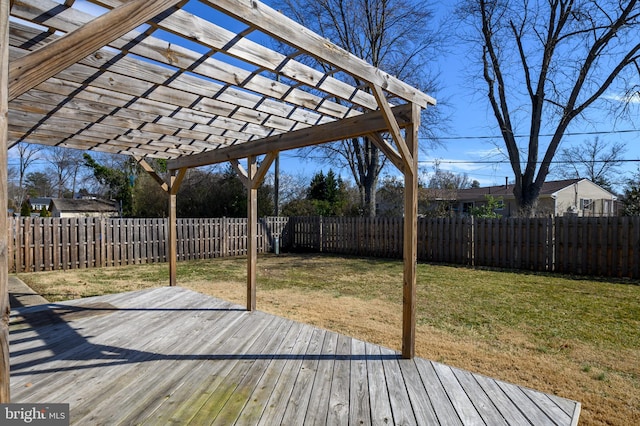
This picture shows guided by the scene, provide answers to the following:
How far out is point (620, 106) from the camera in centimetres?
1112

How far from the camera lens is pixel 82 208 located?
79.3ft

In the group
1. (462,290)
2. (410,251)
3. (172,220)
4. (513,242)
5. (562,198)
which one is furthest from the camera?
(562,198)

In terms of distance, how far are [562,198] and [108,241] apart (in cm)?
2392

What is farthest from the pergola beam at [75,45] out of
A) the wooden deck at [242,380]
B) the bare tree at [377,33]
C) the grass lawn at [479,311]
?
the bare tree at [377,33]

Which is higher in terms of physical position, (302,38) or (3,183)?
(302,38)

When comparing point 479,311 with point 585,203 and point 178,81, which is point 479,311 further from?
point 585,203

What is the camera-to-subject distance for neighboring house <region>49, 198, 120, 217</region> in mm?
23984

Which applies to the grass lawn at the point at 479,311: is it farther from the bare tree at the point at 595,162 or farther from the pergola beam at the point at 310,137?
the bare tree at the point at 595,162

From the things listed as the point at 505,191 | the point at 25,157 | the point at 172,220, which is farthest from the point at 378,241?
the point at 25,157

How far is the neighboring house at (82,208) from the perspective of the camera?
2398 centimetres

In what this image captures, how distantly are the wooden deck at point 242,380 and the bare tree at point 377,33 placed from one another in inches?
454

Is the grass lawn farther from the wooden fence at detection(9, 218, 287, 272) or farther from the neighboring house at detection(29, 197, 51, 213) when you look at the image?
the neighboring house at detection(29, 197, 51, 213)

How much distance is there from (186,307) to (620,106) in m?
13.5

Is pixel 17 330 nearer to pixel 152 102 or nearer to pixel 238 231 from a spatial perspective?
pixel 152 102
